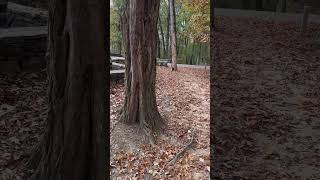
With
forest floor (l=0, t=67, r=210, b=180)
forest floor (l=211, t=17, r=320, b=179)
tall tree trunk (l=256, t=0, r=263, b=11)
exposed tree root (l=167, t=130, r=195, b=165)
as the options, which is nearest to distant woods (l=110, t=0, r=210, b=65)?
forest floor (l=211, t=17, r=320, b=179)

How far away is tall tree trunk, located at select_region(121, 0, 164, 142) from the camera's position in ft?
22.6

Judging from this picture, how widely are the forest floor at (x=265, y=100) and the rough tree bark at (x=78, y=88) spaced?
2.82 meters

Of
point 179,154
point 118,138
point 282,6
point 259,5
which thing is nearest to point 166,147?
point 179,154

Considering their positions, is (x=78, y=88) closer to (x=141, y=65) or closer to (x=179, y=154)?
(x=179, y=154)

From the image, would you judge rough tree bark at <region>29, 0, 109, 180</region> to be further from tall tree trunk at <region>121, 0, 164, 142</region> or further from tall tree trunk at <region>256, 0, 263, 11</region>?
tall tree trunk at <region>256, 0, 263, 11</region>

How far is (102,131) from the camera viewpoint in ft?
9.28

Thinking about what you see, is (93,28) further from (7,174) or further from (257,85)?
(257,85)

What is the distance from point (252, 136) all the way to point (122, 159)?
2.20 metres

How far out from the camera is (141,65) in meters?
7.06

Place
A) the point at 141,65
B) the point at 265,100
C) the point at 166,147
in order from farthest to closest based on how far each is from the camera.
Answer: the point at 265,100
the point at 141,65
the point at 166,147

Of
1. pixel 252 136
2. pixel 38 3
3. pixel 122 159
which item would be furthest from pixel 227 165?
pixel 38 3

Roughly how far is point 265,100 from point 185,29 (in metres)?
20.7

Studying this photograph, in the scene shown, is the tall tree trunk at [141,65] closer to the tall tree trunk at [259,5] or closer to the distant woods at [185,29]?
the tall tree trunk at [259,5]

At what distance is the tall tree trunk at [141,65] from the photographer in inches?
272
